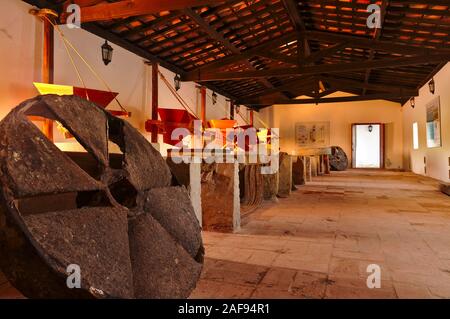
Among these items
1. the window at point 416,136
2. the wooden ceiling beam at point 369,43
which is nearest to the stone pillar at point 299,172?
the wooden ceiling beam at point 369,43

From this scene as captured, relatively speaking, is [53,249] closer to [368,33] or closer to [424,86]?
Result: [368,33]

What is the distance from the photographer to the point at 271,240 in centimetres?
283

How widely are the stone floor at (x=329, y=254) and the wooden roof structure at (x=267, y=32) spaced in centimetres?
324

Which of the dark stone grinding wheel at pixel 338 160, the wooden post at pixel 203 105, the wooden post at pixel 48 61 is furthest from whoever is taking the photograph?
the dark stone grinding wheel at pixel 338 160

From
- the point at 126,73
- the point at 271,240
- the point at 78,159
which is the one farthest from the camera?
the point at 126,73

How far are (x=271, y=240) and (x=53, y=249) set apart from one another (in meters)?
2.11

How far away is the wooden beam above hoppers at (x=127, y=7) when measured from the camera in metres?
4.37

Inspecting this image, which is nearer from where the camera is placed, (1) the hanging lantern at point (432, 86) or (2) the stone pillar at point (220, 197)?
(2) the stone pillar at point (220, 197)

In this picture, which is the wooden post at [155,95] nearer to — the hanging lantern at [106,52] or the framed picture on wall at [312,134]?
the hanging lantern at [106,52]

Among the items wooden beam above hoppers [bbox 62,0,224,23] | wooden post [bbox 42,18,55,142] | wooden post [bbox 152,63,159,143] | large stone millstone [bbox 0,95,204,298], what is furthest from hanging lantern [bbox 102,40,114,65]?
large stone millstone [bbox 0,95,204,298]

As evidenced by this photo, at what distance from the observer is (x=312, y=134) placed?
50.7ft

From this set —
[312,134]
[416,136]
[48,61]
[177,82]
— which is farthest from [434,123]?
[48,61]

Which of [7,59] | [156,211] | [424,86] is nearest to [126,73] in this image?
[7,59]

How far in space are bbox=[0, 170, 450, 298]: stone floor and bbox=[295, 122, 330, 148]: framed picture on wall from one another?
11.1 m
